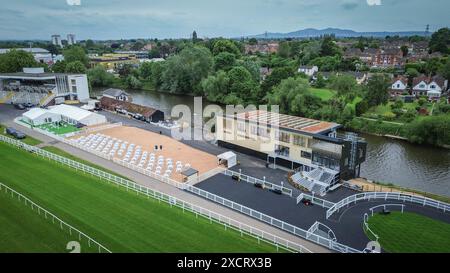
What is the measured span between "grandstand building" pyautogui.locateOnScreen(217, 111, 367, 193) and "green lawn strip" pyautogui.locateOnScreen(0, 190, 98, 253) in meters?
17.2

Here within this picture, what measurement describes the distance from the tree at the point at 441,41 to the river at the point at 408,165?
84.3 m

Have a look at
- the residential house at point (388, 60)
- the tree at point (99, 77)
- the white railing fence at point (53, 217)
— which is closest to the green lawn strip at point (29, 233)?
the white railing fence at point (53, 217)

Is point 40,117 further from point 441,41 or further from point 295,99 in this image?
point 441,41

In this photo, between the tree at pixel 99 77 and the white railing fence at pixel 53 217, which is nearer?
the white railing fence at pixel 53 217

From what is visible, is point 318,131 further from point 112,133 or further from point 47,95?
point 47,95

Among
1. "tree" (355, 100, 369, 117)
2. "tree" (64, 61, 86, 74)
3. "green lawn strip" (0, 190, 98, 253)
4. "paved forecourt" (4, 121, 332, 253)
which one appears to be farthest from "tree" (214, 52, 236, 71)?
"green lawn strip" (0, 190, 98, 253)

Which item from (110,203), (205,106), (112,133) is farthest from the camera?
(205,106)

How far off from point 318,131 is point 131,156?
18169 mm

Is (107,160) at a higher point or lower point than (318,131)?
lower

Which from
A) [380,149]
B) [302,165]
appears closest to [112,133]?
[302,165]

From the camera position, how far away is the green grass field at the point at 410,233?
1869cm

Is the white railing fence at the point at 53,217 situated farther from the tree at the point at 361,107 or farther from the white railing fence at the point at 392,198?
the tree at the point at 361,107

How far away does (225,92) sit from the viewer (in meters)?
68.1

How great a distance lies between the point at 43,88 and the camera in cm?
5956
